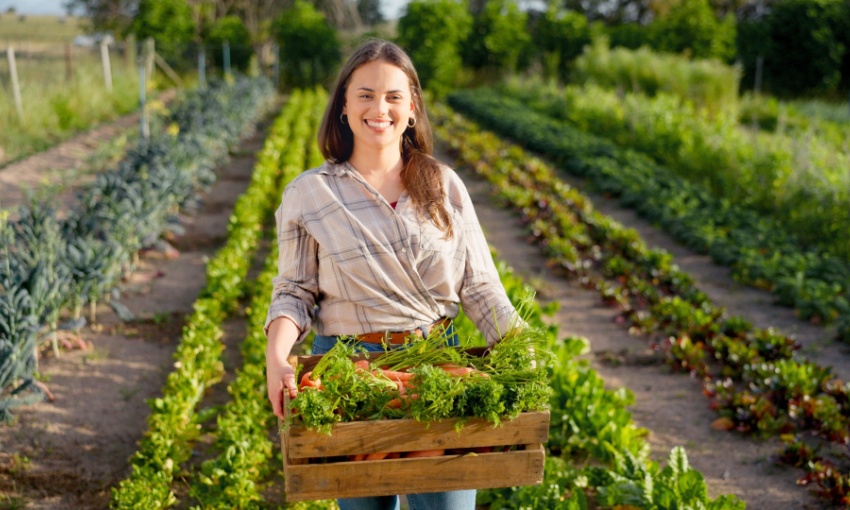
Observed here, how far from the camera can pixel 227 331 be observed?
5504mm

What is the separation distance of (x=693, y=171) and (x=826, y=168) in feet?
7.30

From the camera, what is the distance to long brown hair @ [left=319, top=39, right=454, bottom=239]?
214 centimetres

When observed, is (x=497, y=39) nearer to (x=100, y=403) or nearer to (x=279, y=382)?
(x=100, y=403)

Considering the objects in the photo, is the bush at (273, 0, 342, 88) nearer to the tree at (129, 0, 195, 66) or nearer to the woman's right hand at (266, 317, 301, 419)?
the tree at (129, 0, 195, 66)

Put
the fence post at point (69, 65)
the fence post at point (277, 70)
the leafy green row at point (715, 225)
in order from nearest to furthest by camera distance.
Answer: the leafy green row at point (715, 225), the fence post at point (69, 65), the fence post at point (277, 70)

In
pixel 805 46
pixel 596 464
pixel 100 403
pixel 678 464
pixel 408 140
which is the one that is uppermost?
pixel 805 46

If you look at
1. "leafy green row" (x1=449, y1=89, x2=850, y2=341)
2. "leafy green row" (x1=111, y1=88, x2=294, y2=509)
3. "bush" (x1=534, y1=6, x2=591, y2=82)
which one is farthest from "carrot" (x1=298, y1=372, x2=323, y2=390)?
"bush" (x1=534, y1=6, x2=591, y2=82)

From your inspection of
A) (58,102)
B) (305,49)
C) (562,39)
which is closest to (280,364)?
(58,102)

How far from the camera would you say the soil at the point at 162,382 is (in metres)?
3.74

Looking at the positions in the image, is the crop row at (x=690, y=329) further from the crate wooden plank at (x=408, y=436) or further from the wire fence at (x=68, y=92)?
the wire fence at (x=68, y=92)

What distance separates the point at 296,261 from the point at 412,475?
26.3 inches

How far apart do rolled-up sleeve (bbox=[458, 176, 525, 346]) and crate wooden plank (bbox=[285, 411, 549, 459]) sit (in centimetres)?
39

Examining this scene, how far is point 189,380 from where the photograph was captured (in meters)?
4.07

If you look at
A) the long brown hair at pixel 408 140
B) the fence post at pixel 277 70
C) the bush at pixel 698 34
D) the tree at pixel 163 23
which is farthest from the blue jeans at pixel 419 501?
the fence post at pixel 277 70
